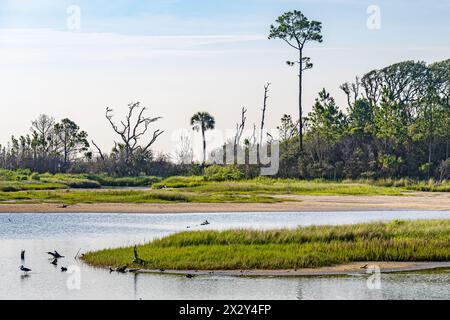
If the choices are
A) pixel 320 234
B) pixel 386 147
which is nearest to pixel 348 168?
pixel 386 147

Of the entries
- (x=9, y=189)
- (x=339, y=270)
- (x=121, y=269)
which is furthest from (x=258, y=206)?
(x=121, y=269)

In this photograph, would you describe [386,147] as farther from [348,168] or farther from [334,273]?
[334,273]

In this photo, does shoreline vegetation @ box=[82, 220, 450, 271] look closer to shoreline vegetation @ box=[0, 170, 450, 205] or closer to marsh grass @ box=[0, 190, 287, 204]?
marsh grass @ box=[0, 190, 287, 204]

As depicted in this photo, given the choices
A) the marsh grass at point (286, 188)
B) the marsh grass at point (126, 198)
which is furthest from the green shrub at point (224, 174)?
the marsh grass at point (126, 198)

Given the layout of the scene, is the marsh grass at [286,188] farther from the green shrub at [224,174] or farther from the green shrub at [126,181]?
the green shrub at [126,181]

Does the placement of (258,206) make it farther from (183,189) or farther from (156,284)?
(156,284)

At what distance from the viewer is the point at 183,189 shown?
77688 mm

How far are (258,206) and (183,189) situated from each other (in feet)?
59.4

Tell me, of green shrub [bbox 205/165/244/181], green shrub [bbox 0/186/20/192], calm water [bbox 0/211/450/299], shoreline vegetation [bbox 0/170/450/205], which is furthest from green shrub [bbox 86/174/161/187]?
calm water [bbox 0/211/450/299]

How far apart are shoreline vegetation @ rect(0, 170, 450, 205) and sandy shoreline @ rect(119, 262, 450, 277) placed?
32.1 metres

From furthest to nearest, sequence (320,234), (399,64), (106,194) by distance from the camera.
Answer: (399,64)
(106,194)
(320,234)

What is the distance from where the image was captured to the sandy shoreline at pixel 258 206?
2233 inches

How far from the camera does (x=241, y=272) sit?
30.4m

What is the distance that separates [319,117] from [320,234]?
65123 millimetres
